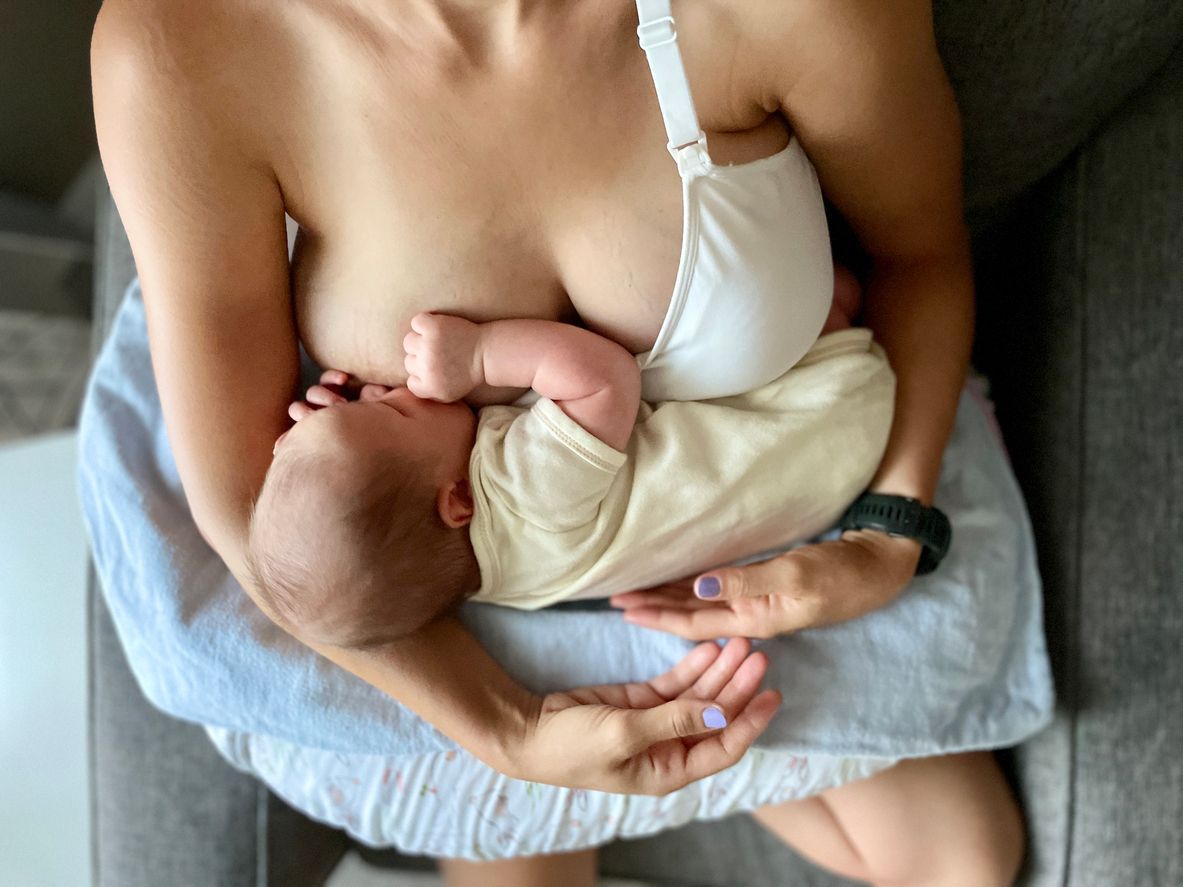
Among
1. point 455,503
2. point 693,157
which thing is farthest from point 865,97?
point 455,503

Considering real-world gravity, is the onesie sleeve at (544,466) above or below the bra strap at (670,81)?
below

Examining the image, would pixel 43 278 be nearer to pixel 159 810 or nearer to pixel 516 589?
pixel 159 810

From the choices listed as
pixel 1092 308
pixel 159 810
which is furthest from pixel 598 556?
pixel 159 810

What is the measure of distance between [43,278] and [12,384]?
0.31m

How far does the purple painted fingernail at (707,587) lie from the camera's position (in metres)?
0.79

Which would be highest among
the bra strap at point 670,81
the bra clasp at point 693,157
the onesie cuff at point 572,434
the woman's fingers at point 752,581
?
the bra strap at point 670,81

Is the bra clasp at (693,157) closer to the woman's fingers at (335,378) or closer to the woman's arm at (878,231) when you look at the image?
the woman's arm at (878,231)

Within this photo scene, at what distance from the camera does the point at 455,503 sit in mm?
722

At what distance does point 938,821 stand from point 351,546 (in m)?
0.77

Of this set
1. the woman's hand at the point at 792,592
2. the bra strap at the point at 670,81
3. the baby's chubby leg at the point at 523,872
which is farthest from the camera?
the baby's chubby leg at the point at 523,872

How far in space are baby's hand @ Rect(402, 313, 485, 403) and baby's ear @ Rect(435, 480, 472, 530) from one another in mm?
85

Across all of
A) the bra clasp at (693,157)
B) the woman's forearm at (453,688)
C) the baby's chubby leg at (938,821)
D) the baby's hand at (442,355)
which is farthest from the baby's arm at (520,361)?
the baby's chubby leg at (938,821)

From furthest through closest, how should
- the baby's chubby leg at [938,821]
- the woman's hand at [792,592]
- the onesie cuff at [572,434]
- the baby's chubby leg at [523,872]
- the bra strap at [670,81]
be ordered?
the baby's chubby leg at [523,872] → the baby's chubby leg at [938,821] → the woman's hand at [792,592] → the onesie cuff at [572,434] → the bra strap at [670,81]

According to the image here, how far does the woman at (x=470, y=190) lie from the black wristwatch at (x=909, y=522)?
28 mm
